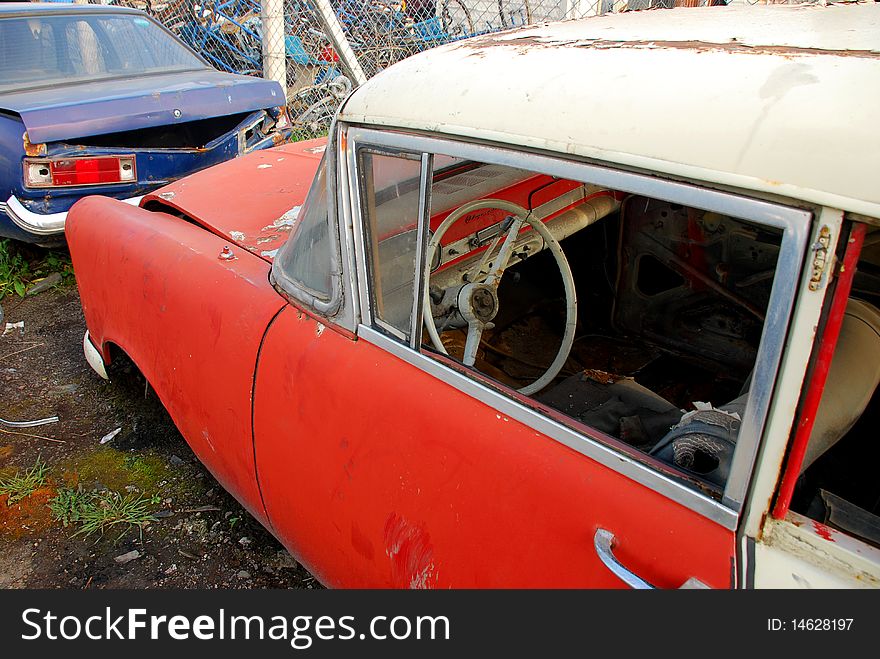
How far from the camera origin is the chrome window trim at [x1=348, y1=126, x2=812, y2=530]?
975mm

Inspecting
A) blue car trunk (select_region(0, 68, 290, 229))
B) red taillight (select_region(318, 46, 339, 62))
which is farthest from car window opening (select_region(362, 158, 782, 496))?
red taillight (select_region(318, 46, 339, 62))

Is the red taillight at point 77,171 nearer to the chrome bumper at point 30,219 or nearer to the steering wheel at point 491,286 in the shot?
the chrome bumper at point 30,219

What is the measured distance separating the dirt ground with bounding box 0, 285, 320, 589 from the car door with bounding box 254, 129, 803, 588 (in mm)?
649

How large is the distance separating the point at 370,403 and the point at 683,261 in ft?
5.72

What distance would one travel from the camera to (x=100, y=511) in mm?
2678

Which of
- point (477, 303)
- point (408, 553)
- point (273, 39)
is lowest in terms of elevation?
point (408, 553)

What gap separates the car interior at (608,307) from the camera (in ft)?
4.69

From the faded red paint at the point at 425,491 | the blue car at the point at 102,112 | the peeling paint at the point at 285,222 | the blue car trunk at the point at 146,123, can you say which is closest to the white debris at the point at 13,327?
the blue car at the point at 102,112

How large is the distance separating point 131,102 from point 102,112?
0.19 m

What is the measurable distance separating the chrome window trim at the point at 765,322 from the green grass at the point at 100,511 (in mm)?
1748

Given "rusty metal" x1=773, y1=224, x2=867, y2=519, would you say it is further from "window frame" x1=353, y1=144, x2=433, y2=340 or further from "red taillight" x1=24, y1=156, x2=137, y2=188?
"red taillight" x1=24, y1=156, x2=137, y2=188

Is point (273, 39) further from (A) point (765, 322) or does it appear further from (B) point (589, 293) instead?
(A) point (765, 322)

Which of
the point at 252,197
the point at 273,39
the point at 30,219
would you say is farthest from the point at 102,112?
the point at 273,39

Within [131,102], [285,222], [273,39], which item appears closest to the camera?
[285,222]
